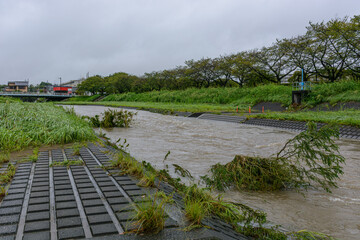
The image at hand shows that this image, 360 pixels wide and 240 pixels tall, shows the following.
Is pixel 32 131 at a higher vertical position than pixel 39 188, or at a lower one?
higher

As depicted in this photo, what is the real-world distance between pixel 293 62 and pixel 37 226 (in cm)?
3496

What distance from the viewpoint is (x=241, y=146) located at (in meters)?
11.1

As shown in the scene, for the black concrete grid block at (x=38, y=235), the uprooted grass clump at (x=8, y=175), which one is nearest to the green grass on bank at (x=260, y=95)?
the uprooted grass clump at (x=8, y=175)

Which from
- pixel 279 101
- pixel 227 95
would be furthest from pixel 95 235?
pixel 227 95

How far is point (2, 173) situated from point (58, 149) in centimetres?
268

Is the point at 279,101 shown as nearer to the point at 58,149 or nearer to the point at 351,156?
the point at 351,156

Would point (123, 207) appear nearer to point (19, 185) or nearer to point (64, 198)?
point (64, 198)

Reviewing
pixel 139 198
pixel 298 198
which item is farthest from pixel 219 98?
pixel 139 198

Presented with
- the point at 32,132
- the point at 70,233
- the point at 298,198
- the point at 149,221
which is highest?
the point at 32,132

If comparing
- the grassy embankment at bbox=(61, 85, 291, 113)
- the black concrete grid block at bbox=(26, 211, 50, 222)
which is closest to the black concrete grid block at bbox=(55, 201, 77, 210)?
the black concrete grid block at bbox=(26, 211, 50, 222)

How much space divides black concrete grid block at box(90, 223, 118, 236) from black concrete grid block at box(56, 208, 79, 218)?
1.38ft

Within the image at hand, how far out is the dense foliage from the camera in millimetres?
27947

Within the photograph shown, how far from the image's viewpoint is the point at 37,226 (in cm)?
309

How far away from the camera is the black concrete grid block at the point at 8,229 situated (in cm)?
296
